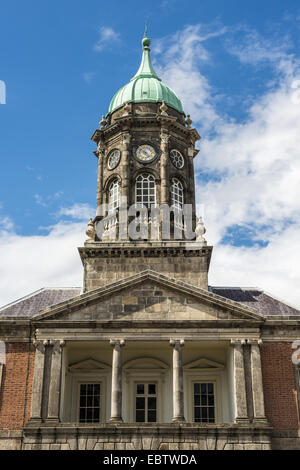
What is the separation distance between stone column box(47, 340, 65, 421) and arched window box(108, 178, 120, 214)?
994 centimetres

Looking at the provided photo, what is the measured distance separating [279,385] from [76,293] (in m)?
11.8

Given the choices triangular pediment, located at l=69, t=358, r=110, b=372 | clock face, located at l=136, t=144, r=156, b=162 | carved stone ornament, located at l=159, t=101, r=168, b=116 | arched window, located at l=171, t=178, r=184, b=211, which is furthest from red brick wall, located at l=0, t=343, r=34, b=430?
carved stone ornament, located at l=159, t=101, r=168, b=116

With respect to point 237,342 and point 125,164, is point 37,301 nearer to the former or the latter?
point 125,164

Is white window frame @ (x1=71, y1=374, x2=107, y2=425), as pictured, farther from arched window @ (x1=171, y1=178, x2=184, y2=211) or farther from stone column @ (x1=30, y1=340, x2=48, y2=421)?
arched window @ (x1=171, y1=178, x2=184, y2=211)

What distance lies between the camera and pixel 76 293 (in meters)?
32.7

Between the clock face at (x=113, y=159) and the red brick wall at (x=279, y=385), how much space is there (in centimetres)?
1415

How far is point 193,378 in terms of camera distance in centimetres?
2927

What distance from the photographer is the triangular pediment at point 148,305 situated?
2775 centimetres

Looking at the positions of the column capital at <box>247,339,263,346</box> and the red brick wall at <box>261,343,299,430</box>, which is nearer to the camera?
the red brick wall at <box>261,343,299,430</box>

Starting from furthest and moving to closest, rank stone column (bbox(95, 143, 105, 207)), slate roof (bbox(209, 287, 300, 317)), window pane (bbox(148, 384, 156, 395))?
stone column (bbox(95, 143, 105, 207)), slate roof (bbox(209, 287, 300, 317)), window pane (bbox(148, 384, 156, 395))

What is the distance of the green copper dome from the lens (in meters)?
37.4

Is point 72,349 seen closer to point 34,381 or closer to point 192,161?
point 34,381

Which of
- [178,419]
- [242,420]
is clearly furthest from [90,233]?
[242,420]
